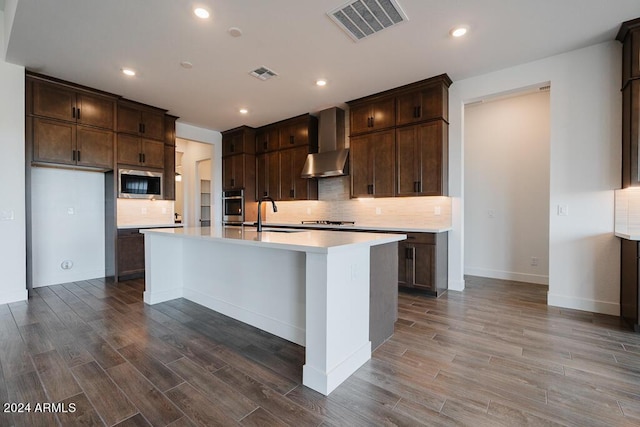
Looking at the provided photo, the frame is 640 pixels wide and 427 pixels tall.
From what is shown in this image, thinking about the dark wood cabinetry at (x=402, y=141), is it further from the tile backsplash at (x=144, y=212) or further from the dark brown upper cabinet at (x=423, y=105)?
the tile backsplash at (x=144, y=212)

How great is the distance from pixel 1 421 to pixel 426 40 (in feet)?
13.6

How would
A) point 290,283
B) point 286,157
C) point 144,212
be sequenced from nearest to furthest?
point 290,283
point 144,212
point 286,157

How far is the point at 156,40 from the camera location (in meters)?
2.91

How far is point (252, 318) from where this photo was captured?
8.75 feet

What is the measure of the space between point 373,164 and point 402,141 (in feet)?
1.76

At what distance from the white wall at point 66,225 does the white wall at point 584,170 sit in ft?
20.5

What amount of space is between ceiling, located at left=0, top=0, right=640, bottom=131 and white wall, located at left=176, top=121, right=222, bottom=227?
68.9 inches

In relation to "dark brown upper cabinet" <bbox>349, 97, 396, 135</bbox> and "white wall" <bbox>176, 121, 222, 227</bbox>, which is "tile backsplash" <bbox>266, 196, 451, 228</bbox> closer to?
"dark brown upper cabinet" <bbox>349, 97, 396, 135</bbox>

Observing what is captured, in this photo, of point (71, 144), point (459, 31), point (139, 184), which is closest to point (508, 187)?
point (459, 31)

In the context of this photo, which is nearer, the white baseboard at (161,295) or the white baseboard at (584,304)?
the white baseboard at (584,304)

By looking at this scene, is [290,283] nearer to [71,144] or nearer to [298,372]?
[298,372]

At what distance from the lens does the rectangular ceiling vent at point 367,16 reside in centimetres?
242

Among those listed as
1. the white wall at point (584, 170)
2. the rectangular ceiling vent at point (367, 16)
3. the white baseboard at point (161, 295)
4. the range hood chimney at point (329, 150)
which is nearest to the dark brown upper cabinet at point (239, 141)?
the range hood chimney at point (329, 150)

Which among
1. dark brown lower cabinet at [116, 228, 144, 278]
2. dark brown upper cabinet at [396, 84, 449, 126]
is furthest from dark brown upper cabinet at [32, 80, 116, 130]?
dark brown upper cabinet at [396, 84, 449, 126]
